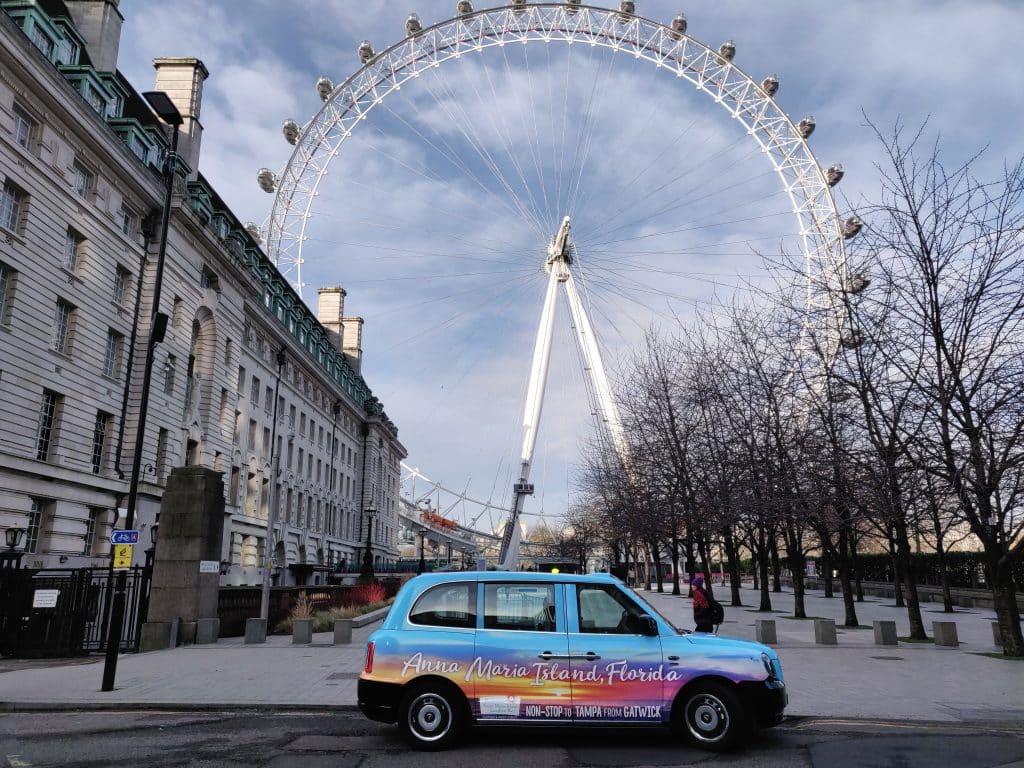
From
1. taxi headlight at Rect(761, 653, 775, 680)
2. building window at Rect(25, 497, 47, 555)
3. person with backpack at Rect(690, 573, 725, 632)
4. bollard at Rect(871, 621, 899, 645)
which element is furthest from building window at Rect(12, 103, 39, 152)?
bollard at Rect(871, 621, 899, 645)

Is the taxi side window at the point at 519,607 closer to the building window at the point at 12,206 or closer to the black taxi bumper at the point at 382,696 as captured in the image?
the black taxi bumper at the point at 382,696

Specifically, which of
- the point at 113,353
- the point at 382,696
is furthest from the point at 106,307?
the point at 382,696

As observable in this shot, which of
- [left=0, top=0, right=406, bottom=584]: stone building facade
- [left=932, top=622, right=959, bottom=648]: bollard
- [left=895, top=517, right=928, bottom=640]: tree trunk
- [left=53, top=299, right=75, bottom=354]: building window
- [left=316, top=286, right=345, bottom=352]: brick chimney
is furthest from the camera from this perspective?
[left=316, top=286, right=345, bottom=352]: brick chimney

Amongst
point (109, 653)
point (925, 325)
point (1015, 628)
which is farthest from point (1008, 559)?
point (109, 653)

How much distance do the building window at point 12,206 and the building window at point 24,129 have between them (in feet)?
5.50

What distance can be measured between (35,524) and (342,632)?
15844mm

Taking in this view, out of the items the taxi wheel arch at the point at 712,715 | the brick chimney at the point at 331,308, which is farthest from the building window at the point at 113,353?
the brick chimney at the point at 331,308

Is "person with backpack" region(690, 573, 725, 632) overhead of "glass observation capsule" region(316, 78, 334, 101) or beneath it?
beneath

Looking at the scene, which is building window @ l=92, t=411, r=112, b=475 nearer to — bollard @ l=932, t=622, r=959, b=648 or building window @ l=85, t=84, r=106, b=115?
Answer: building window @ l=85, t=84, r=106, b=115

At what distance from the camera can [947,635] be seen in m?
20.5

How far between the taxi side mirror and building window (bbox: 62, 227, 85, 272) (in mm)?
30002

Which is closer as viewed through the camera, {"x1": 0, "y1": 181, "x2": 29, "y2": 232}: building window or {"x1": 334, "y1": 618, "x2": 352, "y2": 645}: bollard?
{"x1": 334, "y1": 618, "x2": 352, "y2": 645}: bollard

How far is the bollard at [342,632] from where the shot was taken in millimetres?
20344

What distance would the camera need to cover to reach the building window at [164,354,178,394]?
3959 centimetres
